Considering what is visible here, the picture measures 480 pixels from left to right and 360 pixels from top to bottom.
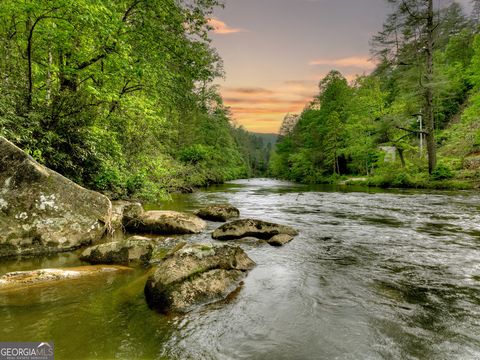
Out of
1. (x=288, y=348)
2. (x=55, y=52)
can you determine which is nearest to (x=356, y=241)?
(x=288, y=348)

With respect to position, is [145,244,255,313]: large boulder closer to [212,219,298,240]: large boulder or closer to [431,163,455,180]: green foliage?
[212,219,298,240]: large boulder

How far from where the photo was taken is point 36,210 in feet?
21.2

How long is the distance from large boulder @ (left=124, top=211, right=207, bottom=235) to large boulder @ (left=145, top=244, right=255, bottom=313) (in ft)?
12.5

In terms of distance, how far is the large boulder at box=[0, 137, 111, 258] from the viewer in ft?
20.2

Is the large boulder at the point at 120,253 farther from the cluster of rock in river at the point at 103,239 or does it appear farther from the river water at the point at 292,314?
the river water at the point at 292,314

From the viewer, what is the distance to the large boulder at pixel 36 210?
20.2ft

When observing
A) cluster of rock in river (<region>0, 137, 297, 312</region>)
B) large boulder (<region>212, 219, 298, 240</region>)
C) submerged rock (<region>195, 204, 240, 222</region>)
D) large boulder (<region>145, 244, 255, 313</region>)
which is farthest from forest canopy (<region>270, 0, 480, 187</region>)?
large boulder (<region>145, 244, 255, 313</region>)

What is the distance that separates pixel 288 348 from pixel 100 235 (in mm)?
6133

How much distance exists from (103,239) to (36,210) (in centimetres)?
190

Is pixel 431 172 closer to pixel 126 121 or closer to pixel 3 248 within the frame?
pixel 126 121

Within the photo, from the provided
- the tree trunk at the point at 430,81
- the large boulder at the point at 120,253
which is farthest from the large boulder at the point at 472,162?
the large boulder at the point at 120,253

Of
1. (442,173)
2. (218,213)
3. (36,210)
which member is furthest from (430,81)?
(36,210)

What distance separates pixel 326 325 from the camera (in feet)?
12.3

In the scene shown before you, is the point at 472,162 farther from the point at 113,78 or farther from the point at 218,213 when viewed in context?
the point at 113,78
